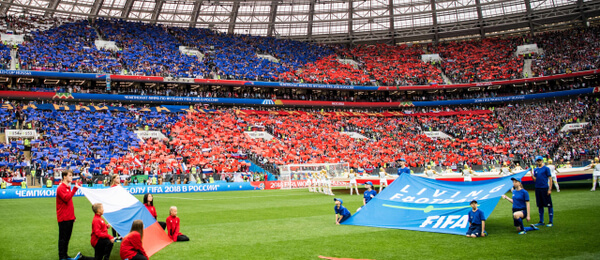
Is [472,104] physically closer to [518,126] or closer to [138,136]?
[518,126]

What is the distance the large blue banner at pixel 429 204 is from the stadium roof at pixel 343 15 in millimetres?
50357

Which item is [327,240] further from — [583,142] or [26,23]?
[26,23]

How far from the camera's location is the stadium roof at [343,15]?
205 ft

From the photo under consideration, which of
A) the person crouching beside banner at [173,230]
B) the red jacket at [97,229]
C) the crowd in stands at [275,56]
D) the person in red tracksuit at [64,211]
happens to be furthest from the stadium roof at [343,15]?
the red jacket at [97,229]

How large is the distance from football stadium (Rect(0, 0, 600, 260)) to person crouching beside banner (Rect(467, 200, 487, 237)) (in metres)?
0.05

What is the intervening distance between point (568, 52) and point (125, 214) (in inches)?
2716

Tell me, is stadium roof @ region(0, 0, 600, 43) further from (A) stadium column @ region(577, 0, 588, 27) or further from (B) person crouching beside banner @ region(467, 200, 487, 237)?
(B) person crouching beside banner @ region(467, 200, 487, 237)

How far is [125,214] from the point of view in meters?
10.9

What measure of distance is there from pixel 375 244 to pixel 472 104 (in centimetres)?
6147

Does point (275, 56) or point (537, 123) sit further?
point (275, 56)

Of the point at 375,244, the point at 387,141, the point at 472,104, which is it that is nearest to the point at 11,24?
the point at 387,141

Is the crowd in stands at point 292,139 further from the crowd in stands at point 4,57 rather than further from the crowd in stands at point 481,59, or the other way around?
the crowd in stands at point 4,57

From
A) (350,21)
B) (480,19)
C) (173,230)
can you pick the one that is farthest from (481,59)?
(173,230)

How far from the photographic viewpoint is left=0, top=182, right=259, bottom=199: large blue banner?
29531mm
